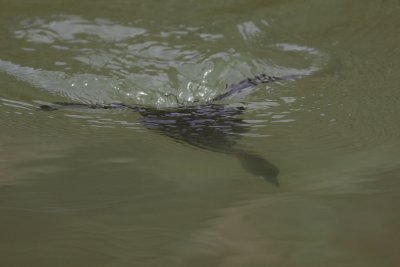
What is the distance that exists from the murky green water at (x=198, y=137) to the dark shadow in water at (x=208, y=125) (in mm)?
13

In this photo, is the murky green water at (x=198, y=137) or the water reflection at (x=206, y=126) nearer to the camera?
the murky green water at (x=198, y=137)

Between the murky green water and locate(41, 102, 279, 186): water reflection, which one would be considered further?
locate(41, 102, 279, 186): water reflection

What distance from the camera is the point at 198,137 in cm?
279

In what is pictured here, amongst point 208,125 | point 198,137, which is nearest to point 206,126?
point 208,125

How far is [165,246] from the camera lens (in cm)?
192

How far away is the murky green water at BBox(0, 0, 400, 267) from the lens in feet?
6.40

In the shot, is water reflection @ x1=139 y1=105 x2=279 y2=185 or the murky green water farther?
water reflection @ x1=139 y1=105 x2=279 y2=185

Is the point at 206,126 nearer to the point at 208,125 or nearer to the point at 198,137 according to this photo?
the point at 208,125

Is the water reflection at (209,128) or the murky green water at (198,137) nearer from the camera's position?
the murky green water at (198,137)

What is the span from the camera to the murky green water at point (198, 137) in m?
1.95

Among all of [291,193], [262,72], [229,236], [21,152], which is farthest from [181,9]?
[229,236]

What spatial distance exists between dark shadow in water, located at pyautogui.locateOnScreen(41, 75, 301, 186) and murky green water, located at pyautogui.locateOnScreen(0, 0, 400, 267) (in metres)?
0.01

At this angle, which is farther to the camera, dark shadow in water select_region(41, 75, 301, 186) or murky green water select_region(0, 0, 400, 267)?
dark shadow in water select_region(41, 75, 301, 186)

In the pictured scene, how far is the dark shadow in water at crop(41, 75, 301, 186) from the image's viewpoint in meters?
2.49
